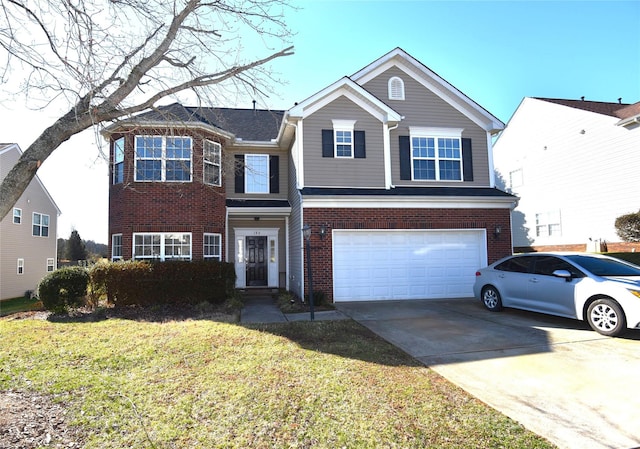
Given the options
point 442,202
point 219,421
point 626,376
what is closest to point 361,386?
point 219,421

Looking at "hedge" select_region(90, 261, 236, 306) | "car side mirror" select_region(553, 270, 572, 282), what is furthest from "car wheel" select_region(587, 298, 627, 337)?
"hedge" select_region(90, 261, 236, 306)

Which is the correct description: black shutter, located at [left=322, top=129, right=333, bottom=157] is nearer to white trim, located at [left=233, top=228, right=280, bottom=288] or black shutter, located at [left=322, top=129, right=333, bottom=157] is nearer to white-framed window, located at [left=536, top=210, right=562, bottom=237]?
white trim, located at [left=233, top=228, right=280, bottom=288]

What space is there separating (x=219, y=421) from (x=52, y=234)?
2637 cm

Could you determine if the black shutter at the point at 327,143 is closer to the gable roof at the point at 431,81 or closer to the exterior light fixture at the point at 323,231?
the exterior light fixture at the point at 323,231

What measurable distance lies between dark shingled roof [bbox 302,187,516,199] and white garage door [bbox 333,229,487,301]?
1156mm

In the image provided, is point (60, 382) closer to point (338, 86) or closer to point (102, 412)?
point (102, 412)

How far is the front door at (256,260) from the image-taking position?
14289mm

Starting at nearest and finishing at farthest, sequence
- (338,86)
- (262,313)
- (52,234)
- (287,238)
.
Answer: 1. (262,313)
2. (338,86)
3. (287,238)
4. (52,234)

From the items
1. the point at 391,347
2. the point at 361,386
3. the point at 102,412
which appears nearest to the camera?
the point at 102,412

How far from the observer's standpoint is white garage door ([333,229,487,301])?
11.1 metres

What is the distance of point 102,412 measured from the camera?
12.8ft

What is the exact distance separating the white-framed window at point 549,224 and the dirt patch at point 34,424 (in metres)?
21.2

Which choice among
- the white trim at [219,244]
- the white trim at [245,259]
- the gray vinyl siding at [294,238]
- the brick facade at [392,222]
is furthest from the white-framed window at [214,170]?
the brick facade at [392,222]

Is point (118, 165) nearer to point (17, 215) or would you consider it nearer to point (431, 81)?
point (431, 81)
